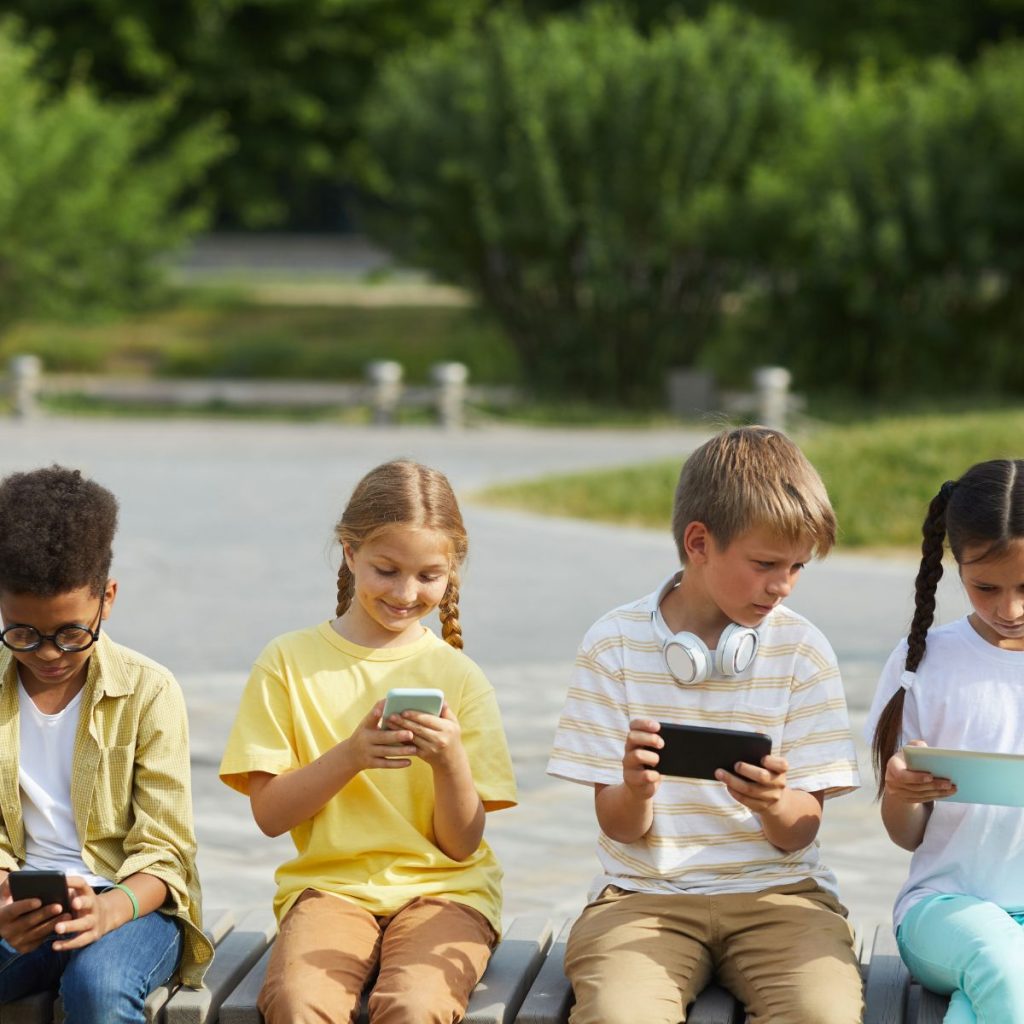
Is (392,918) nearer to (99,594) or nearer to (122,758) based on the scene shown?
(122,758)

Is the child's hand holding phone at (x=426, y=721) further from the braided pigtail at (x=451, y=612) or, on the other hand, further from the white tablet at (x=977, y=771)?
the white tablet at (x=977, y=771)

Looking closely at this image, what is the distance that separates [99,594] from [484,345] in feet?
74.8

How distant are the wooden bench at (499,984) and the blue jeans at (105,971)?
0.15 metres

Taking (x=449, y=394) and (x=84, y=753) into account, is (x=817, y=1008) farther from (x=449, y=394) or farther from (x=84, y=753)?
(x=449, y=394)

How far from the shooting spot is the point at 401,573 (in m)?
3.64

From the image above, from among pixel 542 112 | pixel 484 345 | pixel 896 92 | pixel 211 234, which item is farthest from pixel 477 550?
pixel 211 234

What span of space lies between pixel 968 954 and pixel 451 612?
1228 millimetres

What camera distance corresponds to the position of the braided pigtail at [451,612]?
149 inches

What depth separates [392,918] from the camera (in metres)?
3.58

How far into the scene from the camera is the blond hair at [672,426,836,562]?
3.45 meters

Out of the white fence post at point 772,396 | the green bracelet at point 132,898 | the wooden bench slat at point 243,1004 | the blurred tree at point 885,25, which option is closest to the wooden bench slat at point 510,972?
the wooden bench slat at point 243,1004

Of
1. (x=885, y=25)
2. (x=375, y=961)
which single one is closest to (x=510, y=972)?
(x=375, y=961)

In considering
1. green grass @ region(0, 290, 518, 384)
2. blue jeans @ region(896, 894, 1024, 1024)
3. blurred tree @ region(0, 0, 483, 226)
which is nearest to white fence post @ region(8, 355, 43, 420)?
green grass @ region(0, 290, 518, 384)

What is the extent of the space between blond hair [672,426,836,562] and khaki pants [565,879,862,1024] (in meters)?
0.69
